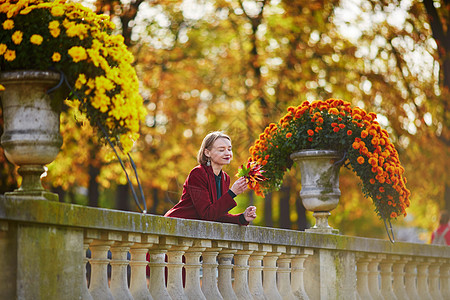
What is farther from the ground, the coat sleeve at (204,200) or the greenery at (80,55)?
the greenery at (80,55)

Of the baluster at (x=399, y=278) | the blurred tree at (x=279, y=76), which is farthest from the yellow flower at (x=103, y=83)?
the blurred tree at (x=279, y=76)

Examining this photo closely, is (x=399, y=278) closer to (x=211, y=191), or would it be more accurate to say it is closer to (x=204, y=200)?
(x=211, y=191)

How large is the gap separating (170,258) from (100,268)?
2.16ft

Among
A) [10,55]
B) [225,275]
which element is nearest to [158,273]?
[225,275]

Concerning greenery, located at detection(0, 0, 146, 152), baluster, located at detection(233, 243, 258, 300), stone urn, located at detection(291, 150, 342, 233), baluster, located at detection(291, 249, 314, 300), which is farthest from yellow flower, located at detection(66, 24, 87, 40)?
stone urn, located at detection(291, 150, 342, 233)

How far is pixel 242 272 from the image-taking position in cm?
554

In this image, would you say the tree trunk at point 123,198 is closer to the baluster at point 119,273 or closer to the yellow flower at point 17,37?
the baluster at point 119,273

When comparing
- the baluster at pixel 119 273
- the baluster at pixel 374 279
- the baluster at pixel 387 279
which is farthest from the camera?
the baluster at pixel 387 279

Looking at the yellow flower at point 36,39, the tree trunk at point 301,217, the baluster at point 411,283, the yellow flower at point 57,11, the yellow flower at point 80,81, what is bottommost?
the baluster at point 411,283

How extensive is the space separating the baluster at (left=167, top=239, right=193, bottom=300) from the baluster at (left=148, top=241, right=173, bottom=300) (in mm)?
96

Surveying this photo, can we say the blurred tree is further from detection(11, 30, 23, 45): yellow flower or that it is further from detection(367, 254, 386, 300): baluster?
detection(11, 30, 23, 45): yellow flower

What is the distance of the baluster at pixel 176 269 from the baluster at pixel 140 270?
0.78ft

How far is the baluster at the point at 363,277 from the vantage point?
23.3ft

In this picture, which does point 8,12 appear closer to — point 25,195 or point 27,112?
point 27,112
